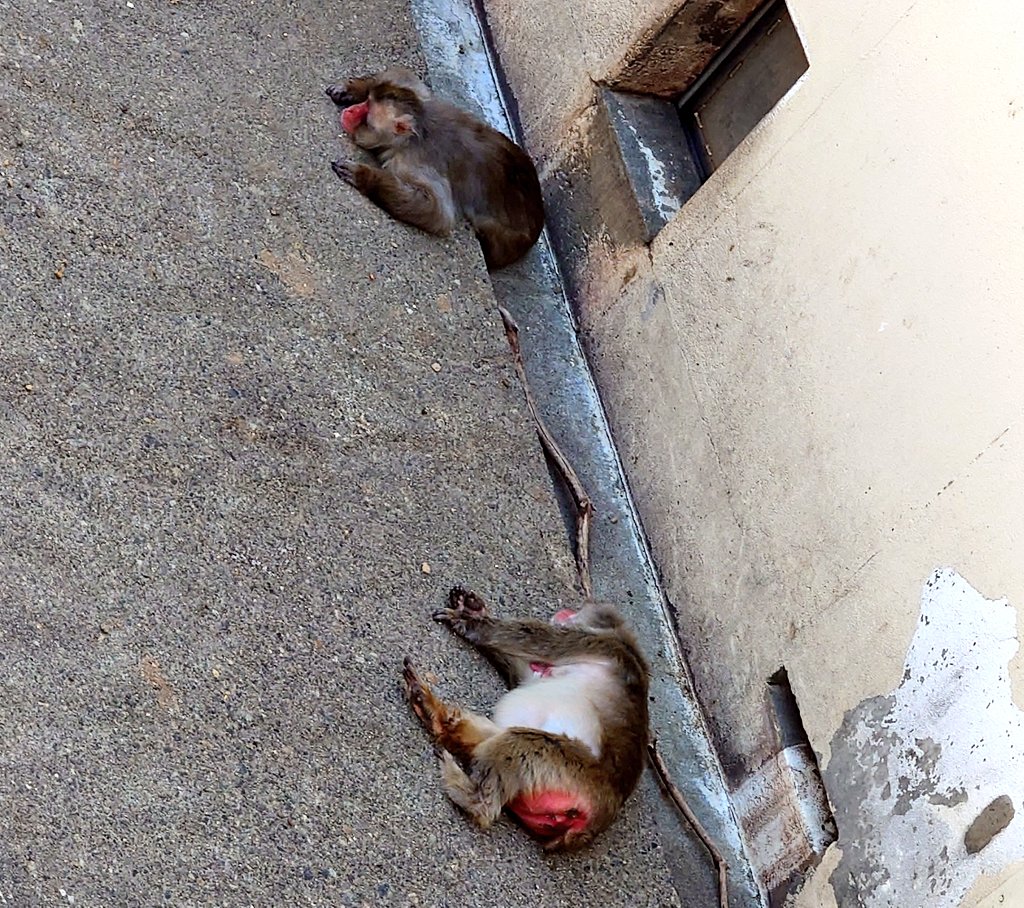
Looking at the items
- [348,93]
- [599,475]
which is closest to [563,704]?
[599,475]

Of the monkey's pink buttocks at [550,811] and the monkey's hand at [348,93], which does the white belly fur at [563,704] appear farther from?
the monkey's hand at [348,93]

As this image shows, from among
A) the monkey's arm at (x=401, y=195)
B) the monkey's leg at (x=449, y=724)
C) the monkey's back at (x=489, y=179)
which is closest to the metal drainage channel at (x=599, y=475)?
the monkey's back at (x=489, y=179)

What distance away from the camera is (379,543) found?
3514mm

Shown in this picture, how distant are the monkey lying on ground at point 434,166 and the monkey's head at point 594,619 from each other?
1.25m

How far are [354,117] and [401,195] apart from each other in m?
0.32

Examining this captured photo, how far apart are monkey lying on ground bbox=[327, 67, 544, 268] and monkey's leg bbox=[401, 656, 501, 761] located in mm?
1527

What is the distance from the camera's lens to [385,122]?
4.32m

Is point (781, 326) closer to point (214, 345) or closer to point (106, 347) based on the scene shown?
point (214, 345)

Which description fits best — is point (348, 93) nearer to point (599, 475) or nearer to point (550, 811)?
point (599, 475)

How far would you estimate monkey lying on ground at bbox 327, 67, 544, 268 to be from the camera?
4223 mm

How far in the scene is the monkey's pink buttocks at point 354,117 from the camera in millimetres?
4344

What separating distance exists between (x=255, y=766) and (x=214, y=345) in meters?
1.09

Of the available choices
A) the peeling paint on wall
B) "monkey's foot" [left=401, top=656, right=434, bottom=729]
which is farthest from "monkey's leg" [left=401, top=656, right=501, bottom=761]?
the peeling paint on wall

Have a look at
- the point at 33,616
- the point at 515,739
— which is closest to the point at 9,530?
the point at 33,616
